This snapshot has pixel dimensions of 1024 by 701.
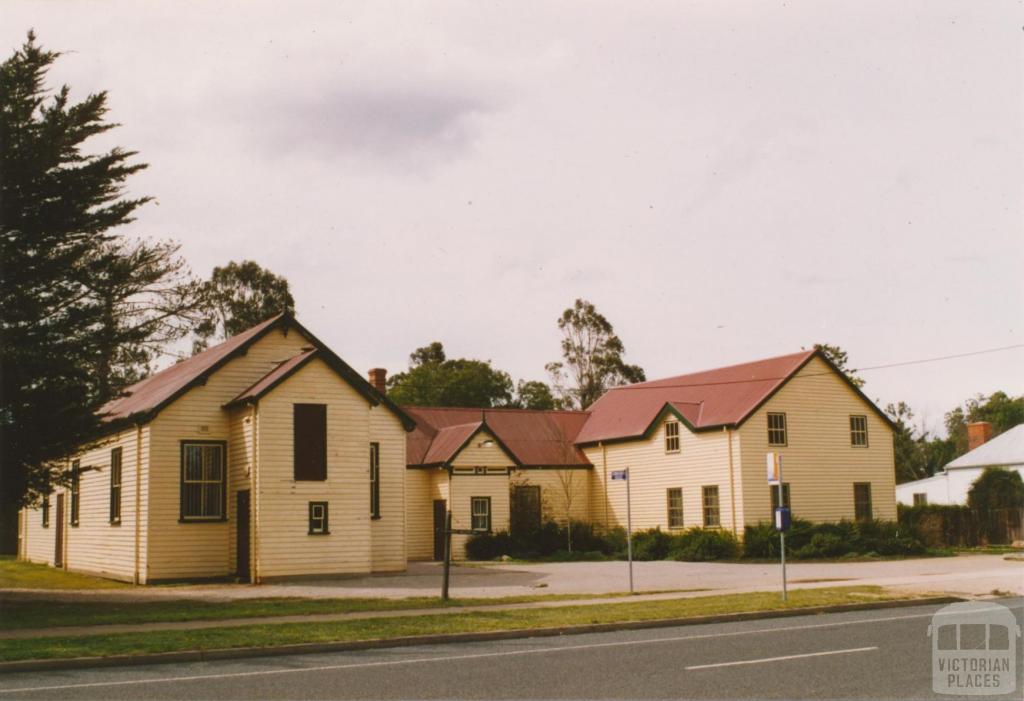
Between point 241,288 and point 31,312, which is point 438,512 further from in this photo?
point 241,288

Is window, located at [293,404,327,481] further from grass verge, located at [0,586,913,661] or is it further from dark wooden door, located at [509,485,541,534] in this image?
dark wooden door, located at [509,485,541,534]

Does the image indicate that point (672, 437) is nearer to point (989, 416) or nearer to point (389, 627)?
point (389, 627)

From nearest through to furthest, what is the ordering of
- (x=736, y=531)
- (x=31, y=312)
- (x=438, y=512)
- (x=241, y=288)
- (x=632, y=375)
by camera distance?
(x=31, y=312), (x=736, y=531), (x=438, y=512), (x=241, y=288), (x=632, y=375)

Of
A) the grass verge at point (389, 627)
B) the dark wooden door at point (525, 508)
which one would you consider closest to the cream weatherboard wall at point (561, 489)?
the dark wooden door at point (525, 508)

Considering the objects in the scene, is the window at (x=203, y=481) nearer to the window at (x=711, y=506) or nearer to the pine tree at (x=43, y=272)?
the pine tree at (x=43, y=272)

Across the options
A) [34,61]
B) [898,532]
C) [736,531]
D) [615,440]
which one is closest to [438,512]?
[615,440]

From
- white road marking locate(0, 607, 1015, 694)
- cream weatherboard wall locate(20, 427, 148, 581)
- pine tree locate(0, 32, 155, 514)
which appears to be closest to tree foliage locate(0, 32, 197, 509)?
pine tree locate(0, 32, 155, 514)

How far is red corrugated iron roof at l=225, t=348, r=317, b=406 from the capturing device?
1086 inches

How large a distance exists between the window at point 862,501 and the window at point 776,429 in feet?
13.6

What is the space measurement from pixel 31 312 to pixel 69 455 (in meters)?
3.03

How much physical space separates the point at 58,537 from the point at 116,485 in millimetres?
7921

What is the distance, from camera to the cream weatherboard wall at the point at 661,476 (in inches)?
1522

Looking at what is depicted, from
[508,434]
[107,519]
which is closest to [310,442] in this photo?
[107,519]

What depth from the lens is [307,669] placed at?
489 inches
